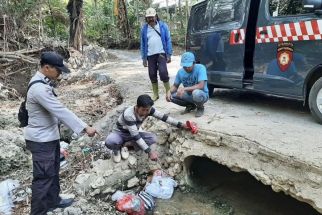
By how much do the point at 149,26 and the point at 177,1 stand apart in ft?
53.0

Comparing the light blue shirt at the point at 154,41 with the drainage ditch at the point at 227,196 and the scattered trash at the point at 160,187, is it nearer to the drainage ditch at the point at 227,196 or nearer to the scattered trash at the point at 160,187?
the drainage ditch at the point at 227,196

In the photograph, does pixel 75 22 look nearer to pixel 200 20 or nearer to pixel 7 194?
pixel 200 20

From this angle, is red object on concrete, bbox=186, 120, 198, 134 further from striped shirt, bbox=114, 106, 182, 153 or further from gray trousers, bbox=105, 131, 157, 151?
gray trousers, bbox=105, 131, 157, 151

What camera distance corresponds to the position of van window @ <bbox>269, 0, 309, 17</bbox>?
15.7 feet

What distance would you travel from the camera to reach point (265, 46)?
5.26 meters

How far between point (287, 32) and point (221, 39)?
4.36 feet

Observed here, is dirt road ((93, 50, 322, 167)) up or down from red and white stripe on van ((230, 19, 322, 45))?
down

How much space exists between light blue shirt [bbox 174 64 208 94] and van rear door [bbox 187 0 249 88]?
23.0 inches

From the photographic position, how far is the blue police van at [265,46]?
15.3ft

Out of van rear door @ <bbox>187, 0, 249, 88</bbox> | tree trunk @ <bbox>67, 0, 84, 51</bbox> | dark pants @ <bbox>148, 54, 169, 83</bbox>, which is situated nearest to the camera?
van rear door @ <bbox>187, 0, 249, 88</bbox>

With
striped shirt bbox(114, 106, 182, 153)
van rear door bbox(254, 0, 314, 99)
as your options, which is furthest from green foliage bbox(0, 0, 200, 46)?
van rear door bbox(254, 0, 314, 99)

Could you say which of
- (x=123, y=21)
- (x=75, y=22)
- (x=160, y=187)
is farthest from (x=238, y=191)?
(x=123, y=21)

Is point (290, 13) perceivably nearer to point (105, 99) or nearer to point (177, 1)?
point (105, 99)

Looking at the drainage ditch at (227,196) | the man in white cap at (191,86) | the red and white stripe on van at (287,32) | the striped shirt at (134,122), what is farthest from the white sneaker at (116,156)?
the red and white stripe on van at (287,32)
